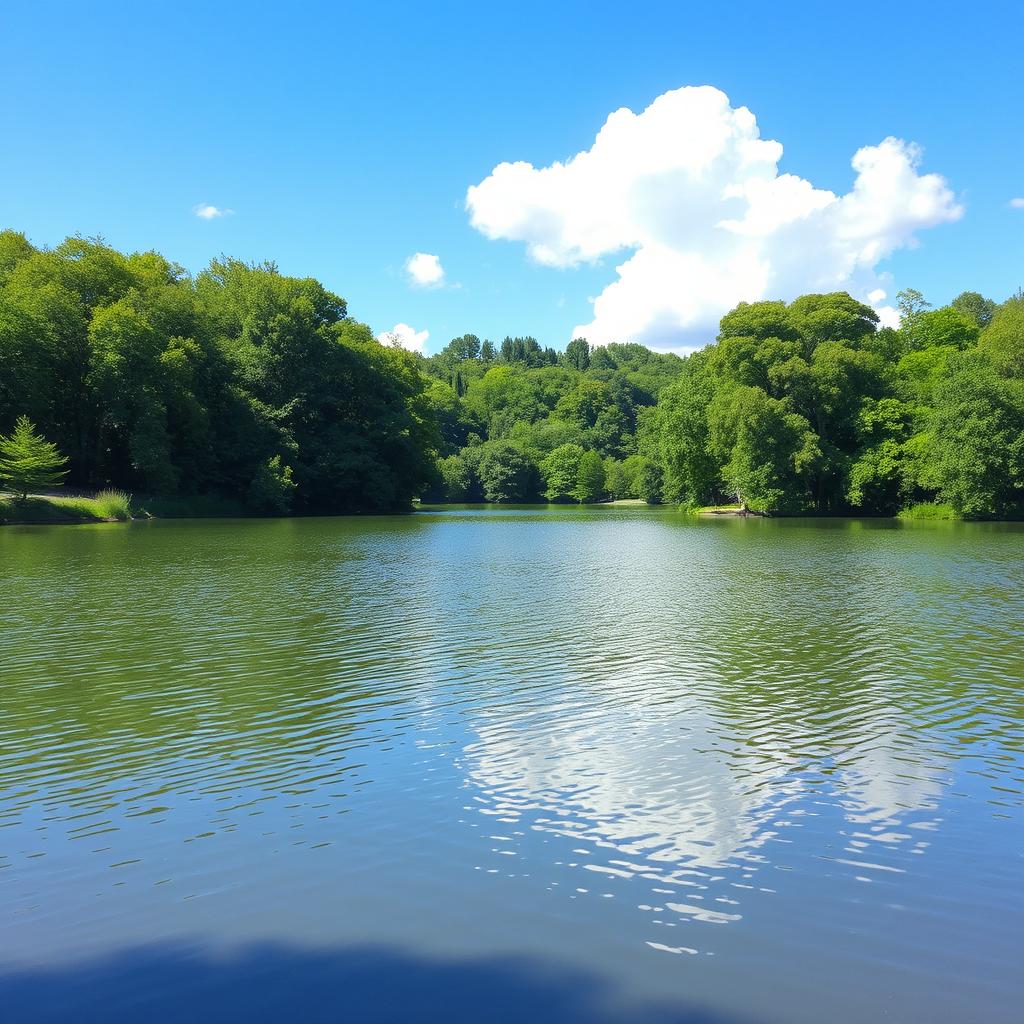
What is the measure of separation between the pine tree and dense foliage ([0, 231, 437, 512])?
7.46 meters

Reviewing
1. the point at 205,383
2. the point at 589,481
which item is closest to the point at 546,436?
the point at 589,481

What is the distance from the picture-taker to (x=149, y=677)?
1243cm

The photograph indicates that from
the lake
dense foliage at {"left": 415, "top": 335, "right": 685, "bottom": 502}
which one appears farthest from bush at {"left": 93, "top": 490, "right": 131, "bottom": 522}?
dense foliage at {"left": 415, "top": 335, "right": 685, "bottom": 502}

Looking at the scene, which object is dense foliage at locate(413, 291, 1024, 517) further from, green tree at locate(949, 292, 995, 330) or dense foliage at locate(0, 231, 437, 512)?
green tree at locate(949, 292, 995, 330)

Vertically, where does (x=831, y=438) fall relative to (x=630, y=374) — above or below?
below

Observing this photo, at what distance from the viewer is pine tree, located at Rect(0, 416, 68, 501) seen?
47625mm

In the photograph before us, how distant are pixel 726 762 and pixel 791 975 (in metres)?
3.92

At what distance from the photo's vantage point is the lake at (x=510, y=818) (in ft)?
16.1

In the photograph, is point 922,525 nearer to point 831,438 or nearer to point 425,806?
point 831,438

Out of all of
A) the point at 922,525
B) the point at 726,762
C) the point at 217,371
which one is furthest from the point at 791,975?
the point at 217,371

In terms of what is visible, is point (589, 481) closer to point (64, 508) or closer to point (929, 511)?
point (929, 511)

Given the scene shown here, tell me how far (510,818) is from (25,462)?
49.0 m

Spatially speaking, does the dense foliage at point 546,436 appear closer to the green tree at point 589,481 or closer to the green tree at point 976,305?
the green tree at point 589,481

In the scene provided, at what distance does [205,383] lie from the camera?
66250 millimetres
